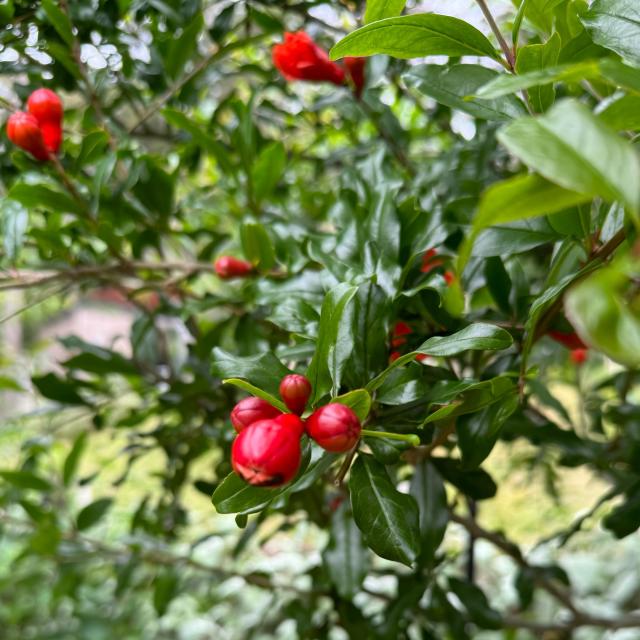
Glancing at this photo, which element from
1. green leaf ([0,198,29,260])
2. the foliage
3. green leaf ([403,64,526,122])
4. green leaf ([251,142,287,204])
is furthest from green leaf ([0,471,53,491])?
green leaf ([403,64,526,122])

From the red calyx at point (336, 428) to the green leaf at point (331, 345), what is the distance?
0.14 feet

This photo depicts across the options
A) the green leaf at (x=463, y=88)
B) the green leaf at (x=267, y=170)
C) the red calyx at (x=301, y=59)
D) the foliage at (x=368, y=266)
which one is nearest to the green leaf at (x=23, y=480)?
the foliage at (x=368, y=266)

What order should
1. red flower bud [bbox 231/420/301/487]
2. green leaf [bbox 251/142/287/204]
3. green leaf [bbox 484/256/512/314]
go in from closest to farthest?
red flower bud [bbox 231/420/301/487] → green leaf [bbox 484/256/512/314] → green leaf [bbox 251/142/287/204]

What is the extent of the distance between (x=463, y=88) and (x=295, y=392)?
231 millimetres

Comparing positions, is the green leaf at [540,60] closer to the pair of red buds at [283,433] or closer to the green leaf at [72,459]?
the pair of red buds at [283,433]

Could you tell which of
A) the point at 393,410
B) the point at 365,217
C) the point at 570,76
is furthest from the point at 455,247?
the point at 570,76

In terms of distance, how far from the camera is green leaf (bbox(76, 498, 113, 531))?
97 centimetres

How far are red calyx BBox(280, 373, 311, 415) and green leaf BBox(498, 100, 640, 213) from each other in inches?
7.8

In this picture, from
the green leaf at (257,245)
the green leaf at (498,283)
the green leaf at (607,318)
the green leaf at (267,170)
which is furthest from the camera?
the green leaf at (267,170)

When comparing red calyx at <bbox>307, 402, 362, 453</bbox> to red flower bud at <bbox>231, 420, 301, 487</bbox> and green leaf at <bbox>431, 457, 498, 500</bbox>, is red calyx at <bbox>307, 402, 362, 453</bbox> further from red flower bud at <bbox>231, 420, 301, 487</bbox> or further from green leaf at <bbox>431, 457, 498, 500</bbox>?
green leaf at <bbox>431, 457, 498, 500</bbox>

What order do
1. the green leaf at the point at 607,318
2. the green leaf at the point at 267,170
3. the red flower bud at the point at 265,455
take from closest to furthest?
the green leaf at the point at 607,318 < the red flower bud at the point at 265,455 < the green leaf at the point at 267,170

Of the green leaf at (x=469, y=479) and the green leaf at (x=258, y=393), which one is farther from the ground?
the green leaf at (x=258, y=393)

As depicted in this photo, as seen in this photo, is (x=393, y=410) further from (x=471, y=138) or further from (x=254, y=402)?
(x=471, y=138)

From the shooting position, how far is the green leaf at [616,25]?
388 mm
